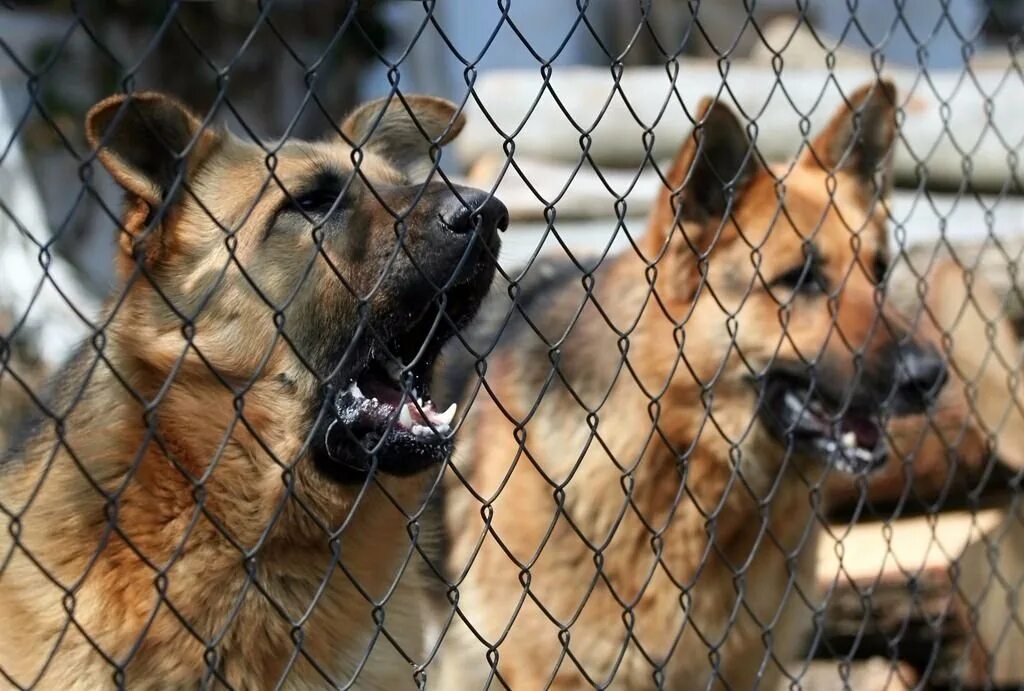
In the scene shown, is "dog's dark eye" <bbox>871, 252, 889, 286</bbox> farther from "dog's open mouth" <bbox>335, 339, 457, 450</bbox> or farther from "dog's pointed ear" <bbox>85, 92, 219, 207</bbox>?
"dog's pointed ear" <bbox>85, 92, 219, 207</bbox>

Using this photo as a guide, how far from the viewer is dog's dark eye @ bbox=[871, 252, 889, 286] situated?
Result: 14.0 ft

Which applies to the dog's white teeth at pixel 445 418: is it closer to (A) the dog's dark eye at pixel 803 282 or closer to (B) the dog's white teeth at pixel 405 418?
(B) the dog's white teeth at pixel 405 418

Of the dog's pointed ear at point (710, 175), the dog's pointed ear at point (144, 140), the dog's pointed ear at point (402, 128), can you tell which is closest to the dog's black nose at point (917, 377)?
the dog's pointed ear at point (710, 175)

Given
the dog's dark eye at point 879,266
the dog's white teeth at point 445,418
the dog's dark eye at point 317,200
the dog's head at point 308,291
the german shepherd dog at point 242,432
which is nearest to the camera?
the german shepherd dog at point 242,432

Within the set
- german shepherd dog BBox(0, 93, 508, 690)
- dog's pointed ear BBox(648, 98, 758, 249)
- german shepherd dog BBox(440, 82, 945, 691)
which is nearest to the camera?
german shepherd dog BBox(0, 93, 508, 690)

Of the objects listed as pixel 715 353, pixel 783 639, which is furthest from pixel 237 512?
pixel 783 639

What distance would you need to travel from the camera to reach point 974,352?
16.8 ft

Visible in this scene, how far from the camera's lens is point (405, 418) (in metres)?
2.65

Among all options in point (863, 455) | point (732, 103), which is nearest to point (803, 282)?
point (863, 455)

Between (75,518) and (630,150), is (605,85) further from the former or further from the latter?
(75,518)

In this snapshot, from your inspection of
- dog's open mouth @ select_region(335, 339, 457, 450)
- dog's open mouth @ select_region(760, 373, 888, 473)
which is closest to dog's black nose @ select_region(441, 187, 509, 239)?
dog's open mouth @ select_region(335, 339, 457, 450)

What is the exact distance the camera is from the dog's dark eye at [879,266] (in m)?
4.26

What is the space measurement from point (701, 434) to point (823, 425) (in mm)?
411

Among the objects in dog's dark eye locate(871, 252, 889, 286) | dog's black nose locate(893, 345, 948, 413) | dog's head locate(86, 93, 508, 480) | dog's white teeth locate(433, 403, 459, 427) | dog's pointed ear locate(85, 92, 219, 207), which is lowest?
dog's black nose locate(893, 345, 948, 413)
